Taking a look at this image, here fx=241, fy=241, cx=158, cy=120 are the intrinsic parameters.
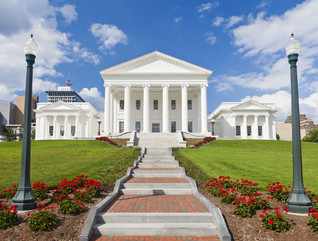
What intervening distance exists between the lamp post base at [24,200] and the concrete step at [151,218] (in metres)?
2.34

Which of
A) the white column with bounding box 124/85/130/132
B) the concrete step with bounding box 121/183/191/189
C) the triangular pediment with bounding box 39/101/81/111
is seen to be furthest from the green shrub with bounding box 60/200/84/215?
the triangular pediment with bounding box 39/101/81/111

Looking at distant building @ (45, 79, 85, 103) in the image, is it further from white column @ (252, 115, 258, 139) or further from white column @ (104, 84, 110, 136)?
white column @ (252, 115, 258, 139)

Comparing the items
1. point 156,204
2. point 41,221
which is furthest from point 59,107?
point 41,221

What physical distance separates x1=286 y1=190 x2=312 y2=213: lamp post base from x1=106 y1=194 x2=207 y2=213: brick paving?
2656mm

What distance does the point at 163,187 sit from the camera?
11.1m

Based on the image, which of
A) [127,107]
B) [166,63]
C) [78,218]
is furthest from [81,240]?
[166,63]

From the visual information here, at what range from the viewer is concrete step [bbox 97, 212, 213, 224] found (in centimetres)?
734

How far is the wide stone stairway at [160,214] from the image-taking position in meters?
6.90

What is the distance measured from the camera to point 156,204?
29.1ft

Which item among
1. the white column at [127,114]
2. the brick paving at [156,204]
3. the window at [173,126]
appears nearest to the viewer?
the brick paving at [156,204]

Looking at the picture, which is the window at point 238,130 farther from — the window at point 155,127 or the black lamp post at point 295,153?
the black lamp post at point 295,153

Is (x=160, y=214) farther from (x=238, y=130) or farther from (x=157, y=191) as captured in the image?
(x=238, y=130)

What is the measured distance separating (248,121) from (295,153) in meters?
49.9

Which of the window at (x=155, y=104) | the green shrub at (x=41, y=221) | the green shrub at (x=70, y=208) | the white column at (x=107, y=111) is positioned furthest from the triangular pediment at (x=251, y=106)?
the green shrub at (x=41, y=221)
